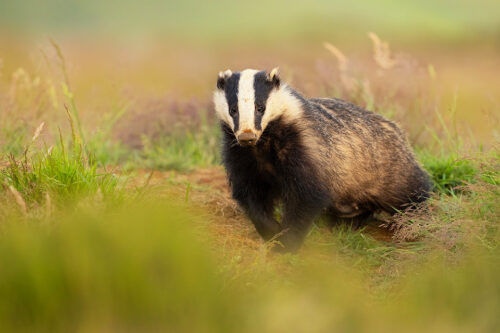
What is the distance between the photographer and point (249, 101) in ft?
12.4

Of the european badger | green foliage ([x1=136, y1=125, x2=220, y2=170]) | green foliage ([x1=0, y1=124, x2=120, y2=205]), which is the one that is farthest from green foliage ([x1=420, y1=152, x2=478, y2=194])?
green foliage ([x1=0, y1=124, x2=120, y2=205])

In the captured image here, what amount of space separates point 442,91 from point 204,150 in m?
2.45

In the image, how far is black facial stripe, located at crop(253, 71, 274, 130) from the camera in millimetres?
3836

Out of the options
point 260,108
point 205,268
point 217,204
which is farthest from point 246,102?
point 205,268

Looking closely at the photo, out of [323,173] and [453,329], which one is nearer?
[453,329]

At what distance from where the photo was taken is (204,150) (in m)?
6.31

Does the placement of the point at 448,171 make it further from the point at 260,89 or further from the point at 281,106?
the point at 260,89

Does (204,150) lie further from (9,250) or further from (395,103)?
(9,250)

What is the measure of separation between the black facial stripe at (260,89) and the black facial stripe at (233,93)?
0.11 meters

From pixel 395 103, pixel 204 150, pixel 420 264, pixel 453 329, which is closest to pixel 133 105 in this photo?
pixel 204 150

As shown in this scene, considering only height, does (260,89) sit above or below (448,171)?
above

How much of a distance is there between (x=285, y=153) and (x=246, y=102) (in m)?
0.45

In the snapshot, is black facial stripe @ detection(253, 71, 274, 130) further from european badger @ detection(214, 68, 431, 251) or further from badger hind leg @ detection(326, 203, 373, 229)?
badger hind leg @ detection(326, 203, 373, 229)

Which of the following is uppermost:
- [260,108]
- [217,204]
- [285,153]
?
[260,108]
